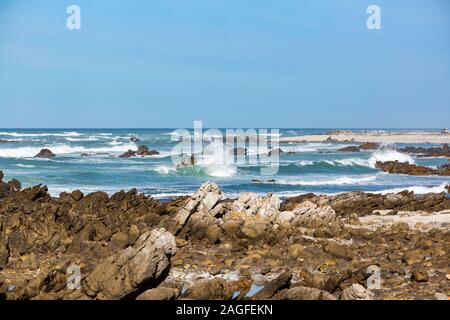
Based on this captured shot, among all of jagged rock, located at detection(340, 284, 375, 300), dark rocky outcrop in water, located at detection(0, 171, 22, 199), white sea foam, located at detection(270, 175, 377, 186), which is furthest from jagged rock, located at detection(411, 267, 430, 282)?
white sea foam, located at detection(270, 175, 377, 186)

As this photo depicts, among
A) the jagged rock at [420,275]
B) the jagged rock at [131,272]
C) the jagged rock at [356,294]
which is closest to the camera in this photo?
the jagged rock at [356,294]

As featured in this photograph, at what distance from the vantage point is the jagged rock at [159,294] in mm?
10414

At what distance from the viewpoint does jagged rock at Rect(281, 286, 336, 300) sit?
1019 centimetres

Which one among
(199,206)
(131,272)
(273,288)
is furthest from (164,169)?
(273,288)

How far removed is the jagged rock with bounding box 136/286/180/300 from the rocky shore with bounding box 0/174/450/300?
0.02 metres

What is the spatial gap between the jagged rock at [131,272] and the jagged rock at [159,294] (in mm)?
345

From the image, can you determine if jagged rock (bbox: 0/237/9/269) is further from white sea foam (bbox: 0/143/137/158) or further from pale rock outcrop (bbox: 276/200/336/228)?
white sea foam (bbox: 0/143/137/158)

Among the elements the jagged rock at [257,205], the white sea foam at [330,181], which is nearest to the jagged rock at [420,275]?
the jagged rock at [257,205]

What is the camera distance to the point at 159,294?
412 inches

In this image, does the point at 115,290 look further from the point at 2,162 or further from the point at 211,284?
the point at 2,162

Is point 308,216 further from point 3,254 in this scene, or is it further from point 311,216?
point 3,254

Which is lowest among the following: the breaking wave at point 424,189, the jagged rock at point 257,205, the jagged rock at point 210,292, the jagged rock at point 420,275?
the breaking wave at point 424,189

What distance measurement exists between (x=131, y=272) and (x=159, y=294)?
76cm

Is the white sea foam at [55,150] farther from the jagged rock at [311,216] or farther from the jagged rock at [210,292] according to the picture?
the jagged rock at [210,292]
